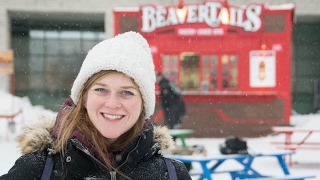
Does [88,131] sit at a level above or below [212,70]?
below

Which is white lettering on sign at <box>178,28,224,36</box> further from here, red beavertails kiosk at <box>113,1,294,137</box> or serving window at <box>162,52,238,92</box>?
serving window at <box>162,52,238,92</box>

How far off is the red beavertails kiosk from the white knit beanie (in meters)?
11.7

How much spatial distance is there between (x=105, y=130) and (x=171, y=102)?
29.3 feet

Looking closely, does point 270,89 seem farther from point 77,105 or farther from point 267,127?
point 77,105

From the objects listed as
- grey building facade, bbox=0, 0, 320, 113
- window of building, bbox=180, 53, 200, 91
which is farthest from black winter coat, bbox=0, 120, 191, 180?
grey building facade, bbox=0, 0, 320, 113

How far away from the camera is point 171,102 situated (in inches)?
423

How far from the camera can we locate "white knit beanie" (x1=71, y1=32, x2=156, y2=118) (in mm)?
1797

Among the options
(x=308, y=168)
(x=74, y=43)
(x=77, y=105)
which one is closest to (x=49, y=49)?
(x=74, y=43)

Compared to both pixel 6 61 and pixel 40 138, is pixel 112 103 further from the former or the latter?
pixel 6 61

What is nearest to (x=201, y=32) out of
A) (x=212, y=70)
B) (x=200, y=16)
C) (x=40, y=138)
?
(x=200, y=16)

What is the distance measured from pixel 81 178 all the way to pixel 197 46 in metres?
12.6

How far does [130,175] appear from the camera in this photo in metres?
1.79

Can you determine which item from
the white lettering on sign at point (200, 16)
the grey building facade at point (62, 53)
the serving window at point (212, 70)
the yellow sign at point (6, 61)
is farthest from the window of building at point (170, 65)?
the grey building facade at point (62, 53)

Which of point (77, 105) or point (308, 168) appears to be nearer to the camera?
point (77, 105)
